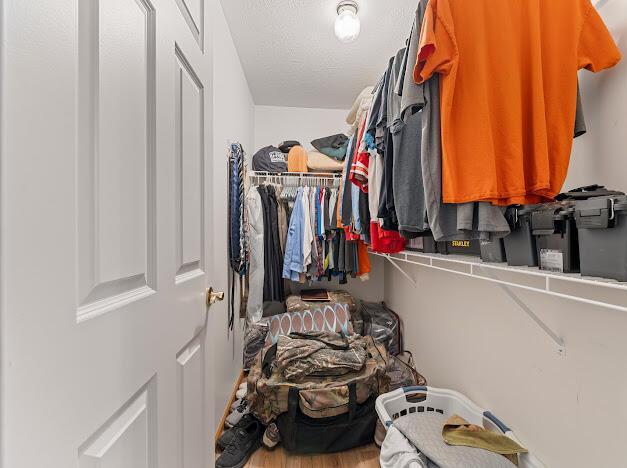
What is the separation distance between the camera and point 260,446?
4.82 ft

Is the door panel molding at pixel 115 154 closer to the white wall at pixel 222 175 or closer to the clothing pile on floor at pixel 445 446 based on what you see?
the white wall at pixel 222 175

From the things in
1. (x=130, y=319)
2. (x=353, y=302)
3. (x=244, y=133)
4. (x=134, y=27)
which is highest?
(x=244, y=133)

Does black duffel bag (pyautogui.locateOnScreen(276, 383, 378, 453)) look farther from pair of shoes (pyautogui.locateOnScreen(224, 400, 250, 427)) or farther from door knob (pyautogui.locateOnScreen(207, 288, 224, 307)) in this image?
door knob (pyautogui.locateOnScreen(207, 288, 224, 307))

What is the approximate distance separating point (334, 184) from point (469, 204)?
1752 mm

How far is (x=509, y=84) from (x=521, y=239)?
1.41ft

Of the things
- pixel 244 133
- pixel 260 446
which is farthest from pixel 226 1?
pixel 260 446

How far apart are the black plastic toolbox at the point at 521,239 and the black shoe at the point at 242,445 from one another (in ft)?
4.85

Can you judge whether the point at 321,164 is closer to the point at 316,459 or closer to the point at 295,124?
the point at 295,124

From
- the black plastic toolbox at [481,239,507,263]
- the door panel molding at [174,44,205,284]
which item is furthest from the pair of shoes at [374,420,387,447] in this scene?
the door panel molding at [174,44,205,284]

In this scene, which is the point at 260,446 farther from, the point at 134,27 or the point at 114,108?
the point at 134,27

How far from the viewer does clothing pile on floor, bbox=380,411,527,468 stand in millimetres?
959

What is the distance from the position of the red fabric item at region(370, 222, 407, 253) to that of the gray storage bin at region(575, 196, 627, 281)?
71cm

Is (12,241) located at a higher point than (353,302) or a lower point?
higher

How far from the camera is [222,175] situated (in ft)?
5.33
